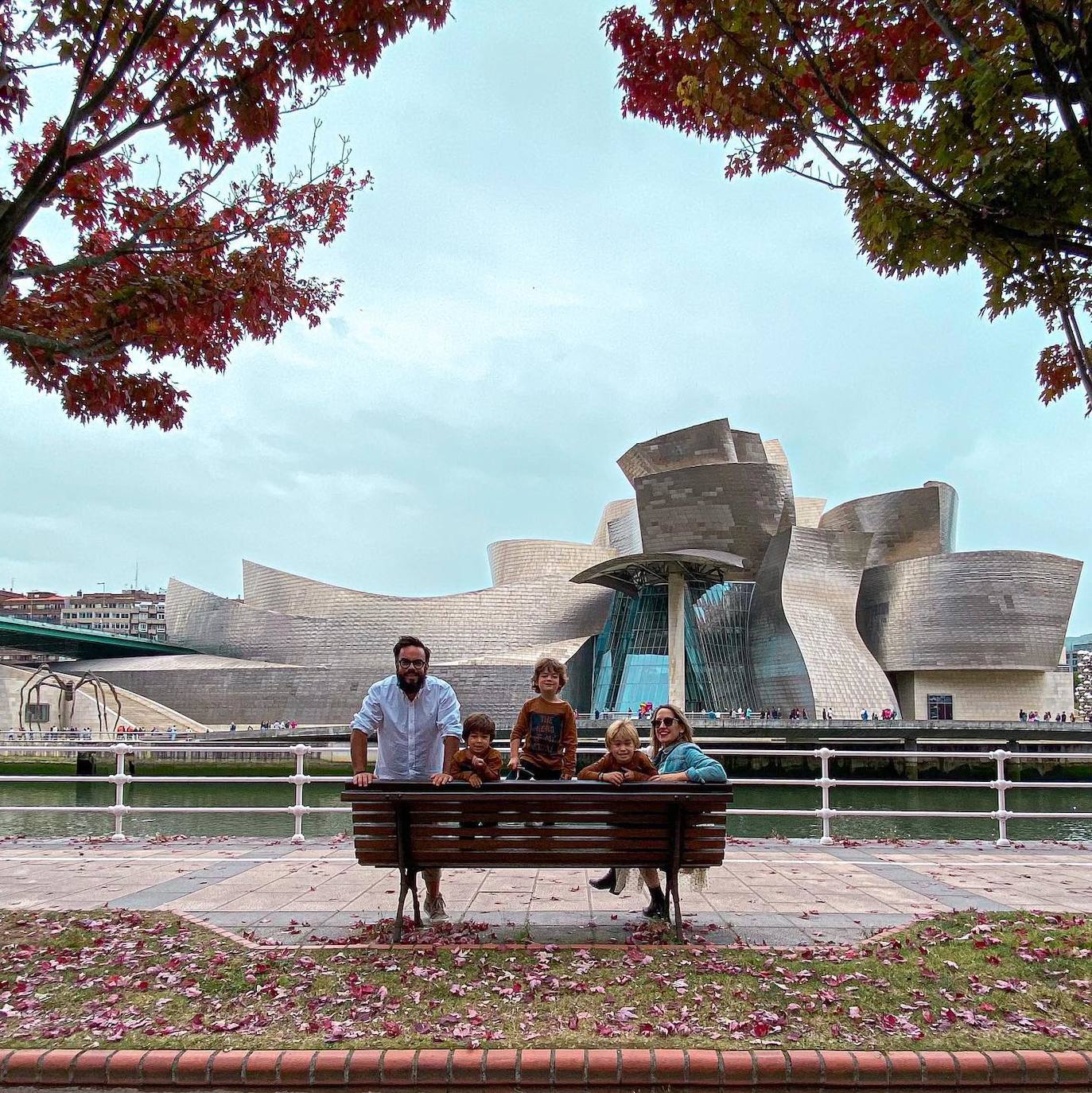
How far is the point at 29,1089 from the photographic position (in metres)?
3.16

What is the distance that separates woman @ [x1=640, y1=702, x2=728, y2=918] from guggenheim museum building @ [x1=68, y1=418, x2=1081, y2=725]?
36.3 metres

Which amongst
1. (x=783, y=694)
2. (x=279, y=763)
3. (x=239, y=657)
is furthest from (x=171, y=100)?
(x=239, y=657)

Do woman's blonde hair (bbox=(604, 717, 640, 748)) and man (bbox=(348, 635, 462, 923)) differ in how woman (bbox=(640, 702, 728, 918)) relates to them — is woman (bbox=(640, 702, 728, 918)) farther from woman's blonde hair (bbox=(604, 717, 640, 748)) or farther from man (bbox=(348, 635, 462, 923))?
man (bbox=(348, 635, 462, 923))

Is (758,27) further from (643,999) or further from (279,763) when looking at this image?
(279,763)

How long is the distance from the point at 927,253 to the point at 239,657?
5258cm

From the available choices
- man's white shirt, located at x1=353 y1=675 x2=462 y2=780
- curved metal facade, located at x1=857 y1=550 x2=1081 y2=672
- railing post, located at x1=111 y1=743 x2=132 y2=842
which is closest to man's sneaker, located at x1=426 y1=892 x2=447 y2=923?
man's white shirt, located at x1=353 y1=675 x2=462 y2=780

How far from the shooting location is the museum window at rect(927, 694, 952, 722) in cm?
4453

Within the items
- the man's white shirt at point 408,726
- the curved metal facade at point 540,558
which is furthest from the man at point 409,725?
the curved metal facade at point 540,558

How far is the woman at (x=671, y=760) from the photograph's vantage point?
15.4 ft

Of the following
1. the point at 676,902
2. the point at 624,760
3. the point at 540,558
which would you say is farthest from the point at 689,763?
the point at 540,558

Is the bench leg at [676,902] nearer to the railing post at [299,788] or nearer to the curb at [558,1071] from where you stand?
the curb at [558,1071]

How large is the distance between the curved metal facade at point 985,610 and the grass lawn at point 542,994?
4196 centimetres

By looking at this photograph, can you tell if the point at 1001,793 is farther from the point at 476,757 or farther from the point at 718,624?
the point at 718,624

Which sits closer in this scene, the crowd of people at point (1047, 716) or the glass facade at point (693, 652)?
the crowd of people at point (1047, 716)
